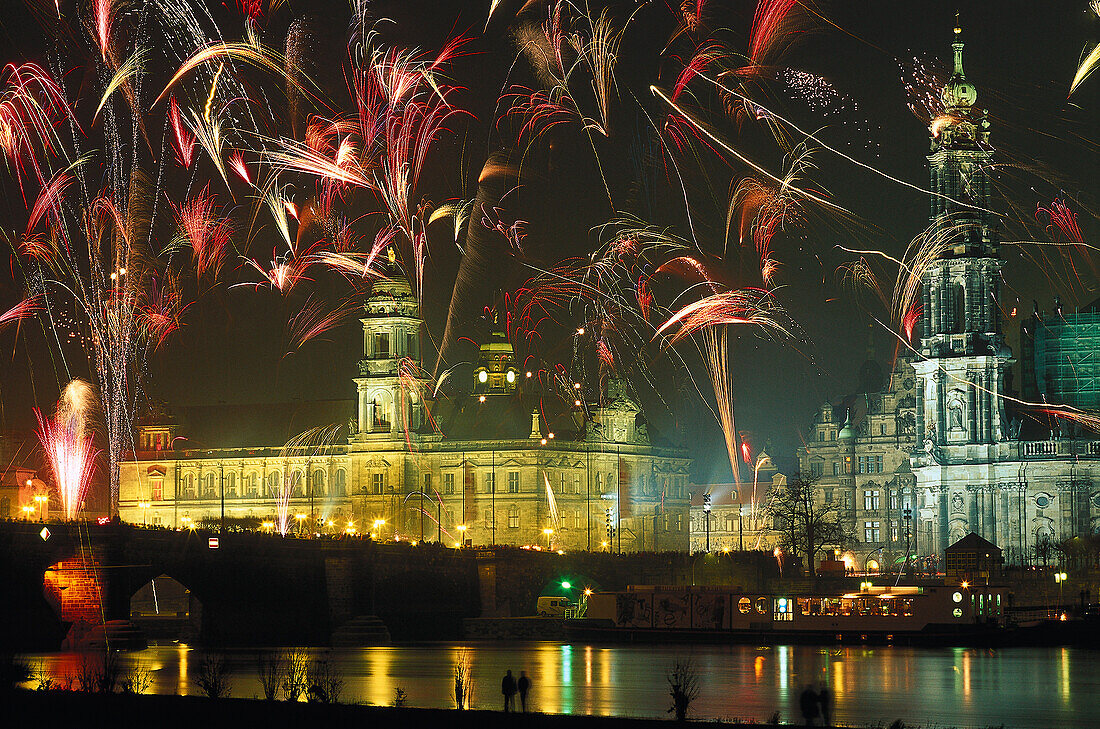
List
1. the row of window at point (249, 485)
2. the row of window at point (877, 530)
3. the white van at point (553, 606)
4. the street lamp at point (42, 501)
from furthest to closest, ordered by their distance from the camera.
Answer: the row of window at point (249, 485) < the row of window at point (877, 530) < the street lamp at point (42, 501) < the white van at point (553, 606)

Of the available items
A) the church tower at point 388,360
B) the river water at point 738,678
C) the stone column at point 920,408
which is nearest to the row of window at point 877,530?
the stone column at point 920,408

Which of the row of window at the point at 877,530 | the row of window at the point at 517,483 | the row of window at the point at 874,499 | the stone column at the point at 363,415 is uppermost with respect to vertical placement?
the stone column at the point at 363,415

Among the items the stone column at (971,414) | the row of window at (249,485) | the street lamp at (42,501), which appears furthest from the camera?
the row of window at (249,485)

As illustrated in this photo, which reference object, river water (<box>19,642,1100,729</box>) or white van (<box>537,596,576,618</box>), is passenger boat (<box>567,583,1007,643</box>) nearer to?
river water (<box>19,642,1100,729</box>)

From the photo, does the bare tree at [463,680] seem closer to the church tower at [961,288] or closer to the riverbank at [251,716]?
the riverbank at [251,716]

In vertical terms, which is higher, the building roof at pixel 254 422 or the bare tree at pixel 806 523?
the building roof at pixel 254 422

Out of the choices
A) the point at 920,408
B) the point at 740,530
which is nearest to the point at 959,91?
the point at 920,408

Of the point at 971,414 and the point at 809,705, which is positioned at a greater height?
the point at 971,414

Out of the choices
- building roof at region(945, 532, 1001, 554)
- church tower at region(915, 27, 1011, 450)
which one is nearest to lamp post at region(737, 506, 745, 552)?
church tower at region(915, 27, 1011, 450)

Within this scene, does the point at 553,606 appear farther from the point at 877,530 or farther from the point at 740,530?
the point at 877,530
